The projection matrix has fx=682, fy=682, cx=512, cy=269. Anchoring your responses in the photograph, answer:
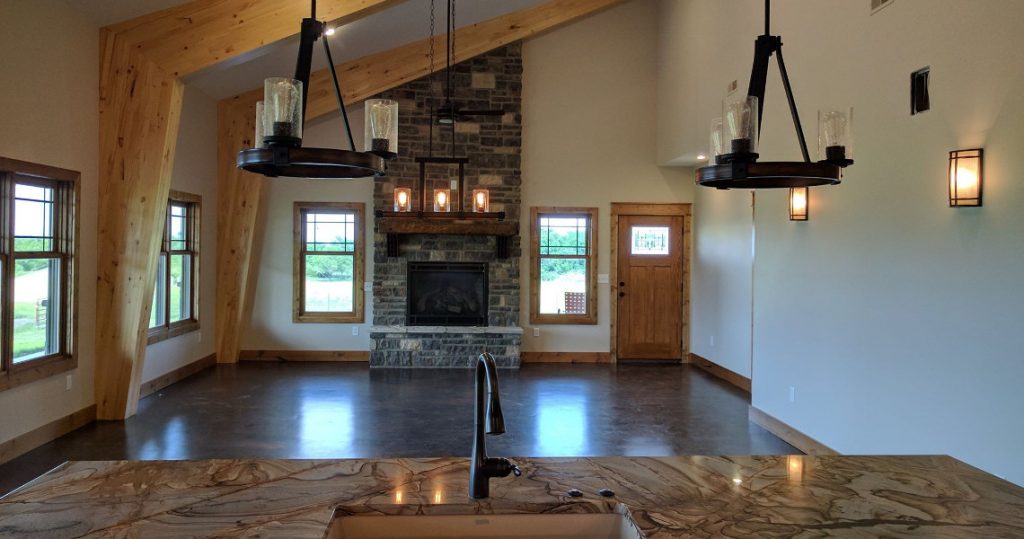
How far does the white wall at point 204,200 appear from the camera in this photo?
24.6 feet

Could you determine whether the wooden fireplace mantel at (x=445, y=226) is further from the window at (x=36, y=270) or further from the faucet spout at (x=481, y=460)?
the faucet spout at (x=481, y=460)

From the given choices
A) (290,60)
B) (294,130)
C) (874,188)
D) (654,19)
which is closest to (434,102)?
(290,60)

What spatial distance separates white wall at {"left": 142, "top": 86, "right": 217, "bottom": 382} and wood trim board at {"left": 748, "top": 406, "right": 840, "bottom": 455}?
605 centimetres

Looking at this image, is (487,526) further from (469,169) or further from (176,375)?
(469,169)

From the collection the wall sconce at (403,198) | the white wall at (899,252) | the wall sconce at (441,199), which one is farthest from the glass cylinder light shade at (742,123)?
the wall sconce at (403,198)

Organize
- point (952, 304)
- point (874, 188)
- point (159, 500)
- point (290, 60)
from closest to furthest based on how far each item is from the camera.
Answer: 1. point (159, 500)
2. point (952, 304)
3. point (874, 188)
4. point (290, 60)

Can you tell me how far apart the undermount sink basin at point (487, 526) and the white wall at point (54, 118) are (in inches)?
172

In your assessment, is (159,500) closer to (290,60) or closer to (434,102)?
(290,60)

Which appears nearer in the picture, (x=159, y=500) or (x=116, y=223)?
(x=159, y=500)

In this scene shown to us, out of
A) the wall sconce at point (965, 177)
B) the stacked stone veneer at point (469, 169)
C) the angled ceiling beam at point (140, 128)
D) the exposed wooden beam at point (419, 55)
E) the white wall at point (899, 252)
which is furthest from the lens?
the stacked stone veneer at point (469, 169)

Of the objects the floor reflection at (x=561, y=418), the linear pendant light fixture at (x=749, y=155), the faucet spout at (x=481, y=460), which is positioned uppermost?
the linear pendant light fixture at (x=749, y=155)

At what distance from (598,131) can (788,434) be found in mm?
5225

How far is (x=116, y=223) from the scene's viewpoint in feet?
18.9

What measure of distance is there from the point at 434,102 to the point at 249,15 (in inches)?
154
